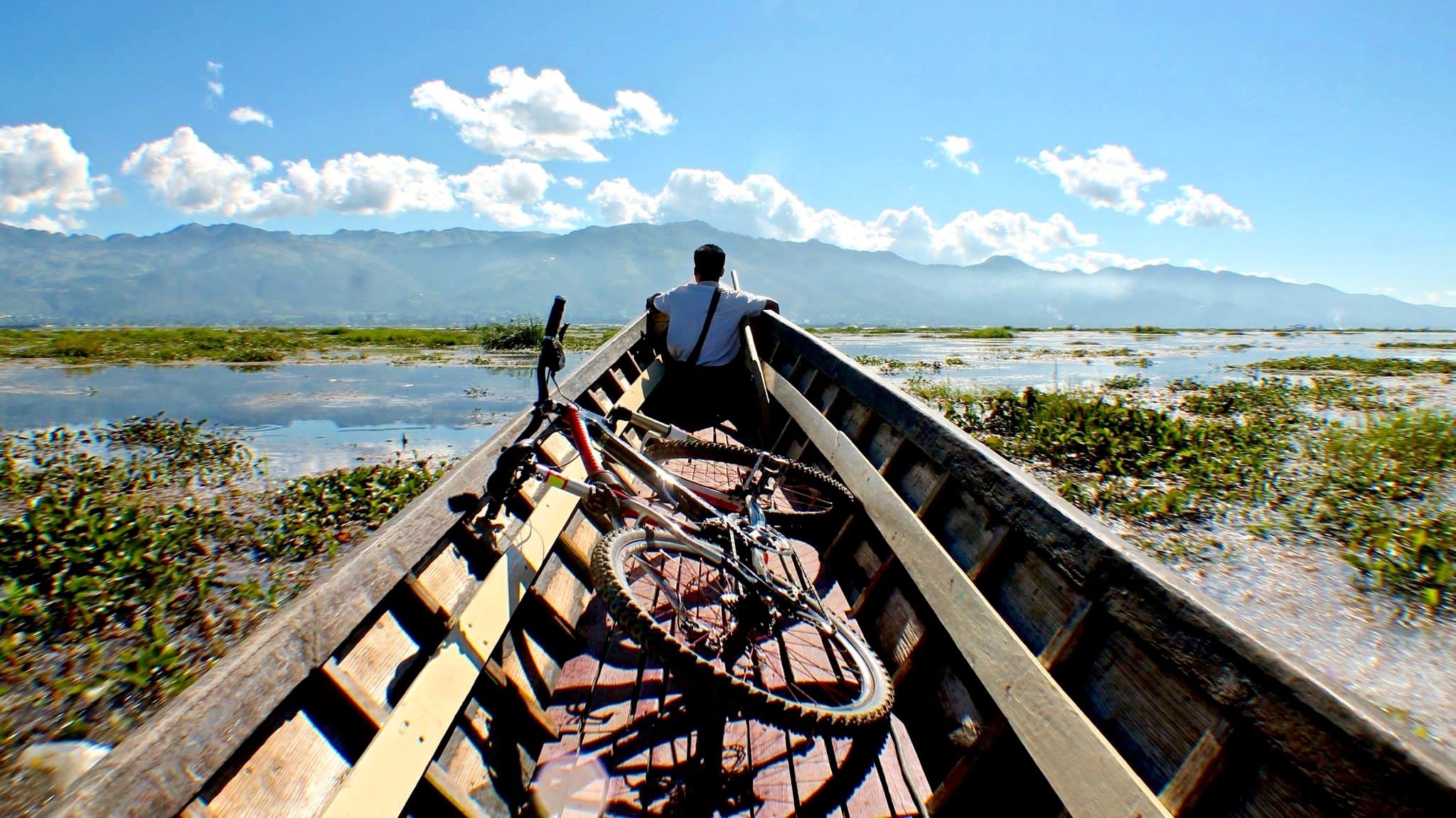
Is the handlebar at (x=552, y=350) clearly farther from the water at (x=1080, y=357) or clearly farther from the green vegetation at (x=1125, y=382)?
the green vegetation at (x=1125, y=382)

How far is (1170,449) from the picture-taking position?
295 inches

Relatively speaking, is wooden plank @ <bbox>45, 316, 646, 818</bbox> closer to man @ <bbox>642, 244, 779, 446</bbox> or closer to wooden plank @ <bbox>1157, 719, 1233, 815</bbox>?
wooden plank @ <bbox>1157, 719, 1233, 815</bbox>

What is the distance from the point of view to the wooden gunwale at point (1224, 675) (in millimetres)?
1029

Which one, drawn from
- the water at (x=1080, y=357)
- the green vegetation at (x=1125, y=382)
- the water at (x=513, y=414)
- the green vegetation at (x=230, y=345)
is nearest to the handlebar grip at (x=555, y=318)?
the water at (x=513, y=414)

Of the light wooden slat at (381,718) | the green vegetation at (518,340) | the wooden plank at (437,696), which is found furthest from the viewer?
the green vegetation at (518,340)

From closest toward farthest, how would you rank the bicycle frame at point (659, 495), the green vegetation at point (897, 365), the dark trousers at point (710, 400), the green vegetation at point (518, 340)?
the bicycle frame at point (659, 495), the dark trousers at point (710, 400), the green vegetation at point (897, 365), the green vegetation at point (518, 340)

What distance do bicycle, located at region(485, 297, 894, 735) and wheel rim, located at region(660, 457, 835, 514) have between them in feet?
0.17

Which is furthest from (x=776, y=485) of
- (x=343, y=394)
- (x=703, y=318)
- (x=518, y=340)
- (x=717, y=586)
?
(x=518, y=340)

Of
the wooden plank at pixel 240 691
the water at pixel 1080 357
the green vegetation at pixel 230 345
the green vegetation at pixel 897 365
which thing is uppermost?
the wooden plank at pixel 240 691

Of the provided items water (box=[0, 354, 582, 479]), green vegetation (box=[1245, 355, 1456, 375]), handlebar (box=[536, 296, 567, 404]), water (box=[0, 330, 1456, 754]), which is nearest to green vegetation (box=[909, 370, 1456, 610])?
water (box=[0, 330, 1456, 754])

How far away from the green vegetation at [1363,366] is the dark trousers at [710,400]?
17583mm

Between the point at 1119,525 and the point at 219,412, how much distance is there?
11833 millimetres

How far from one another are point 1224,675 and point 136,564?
5.89 m

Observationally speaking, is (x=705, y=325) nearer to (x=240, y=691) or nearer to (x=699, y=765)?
(x=699, y=765)
